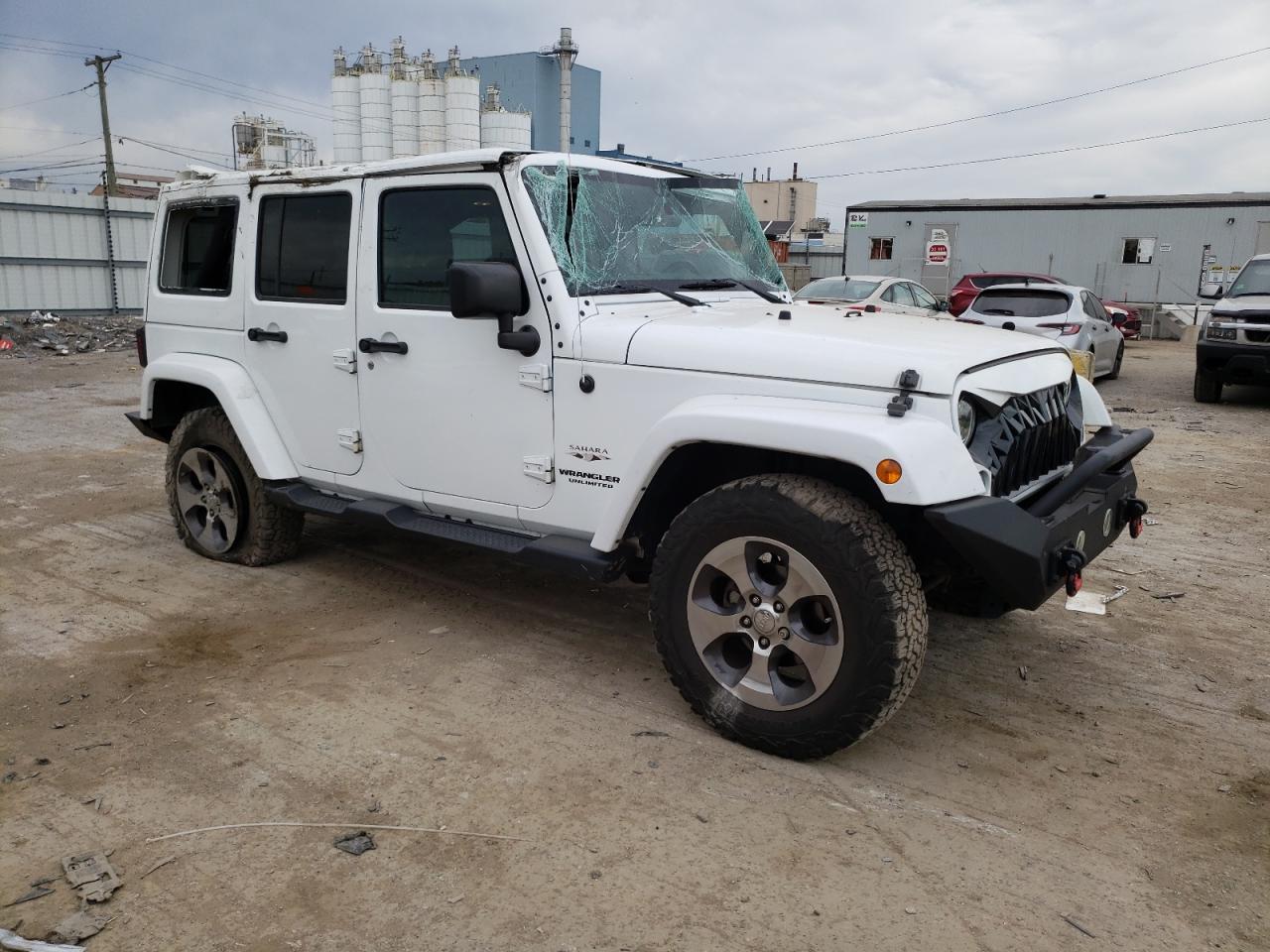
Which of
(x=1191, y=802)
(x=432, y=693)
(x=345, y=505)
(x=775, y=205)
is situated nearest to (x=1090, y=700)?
(x=1191, y=802)

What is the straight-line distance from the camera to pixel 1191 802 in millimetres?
3137

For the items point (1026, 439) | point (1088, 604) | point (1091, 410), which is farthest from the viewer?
point (1088, 604)

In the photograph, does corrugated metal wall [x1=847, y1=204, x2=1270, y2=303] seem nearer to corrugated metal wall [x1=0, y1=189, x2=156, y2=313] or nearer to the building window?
the building window

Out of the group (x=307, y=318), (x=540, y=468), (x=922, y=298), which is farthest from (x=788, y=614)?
(x=922, y=298)

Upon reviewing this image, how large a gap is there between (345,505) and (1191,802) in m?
3.72

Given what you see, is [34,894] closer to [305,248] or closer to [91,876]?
[91,876]

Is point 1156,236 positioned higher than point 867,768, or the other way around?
point 1156,236

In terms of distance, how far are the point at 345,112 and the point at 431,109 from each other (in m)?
2.40

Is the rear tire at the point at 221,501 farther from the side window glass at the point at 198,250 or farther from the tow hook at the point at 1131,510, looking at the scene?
the tow hook at the point at 1131,510

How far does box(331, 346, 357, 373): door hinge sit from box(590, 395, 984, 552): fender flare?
172 cm

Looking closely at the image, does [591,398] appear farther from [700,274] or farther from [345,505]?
[345,505]

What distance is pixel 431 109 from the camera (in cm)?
2375

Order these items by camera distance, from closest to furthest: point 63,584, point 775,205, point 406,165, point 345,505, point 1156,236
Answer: point 406,165, point 345,505, point 63,584, point 1156,236, point 775,205

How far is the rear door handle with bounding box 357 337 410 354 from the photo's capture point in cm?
423
